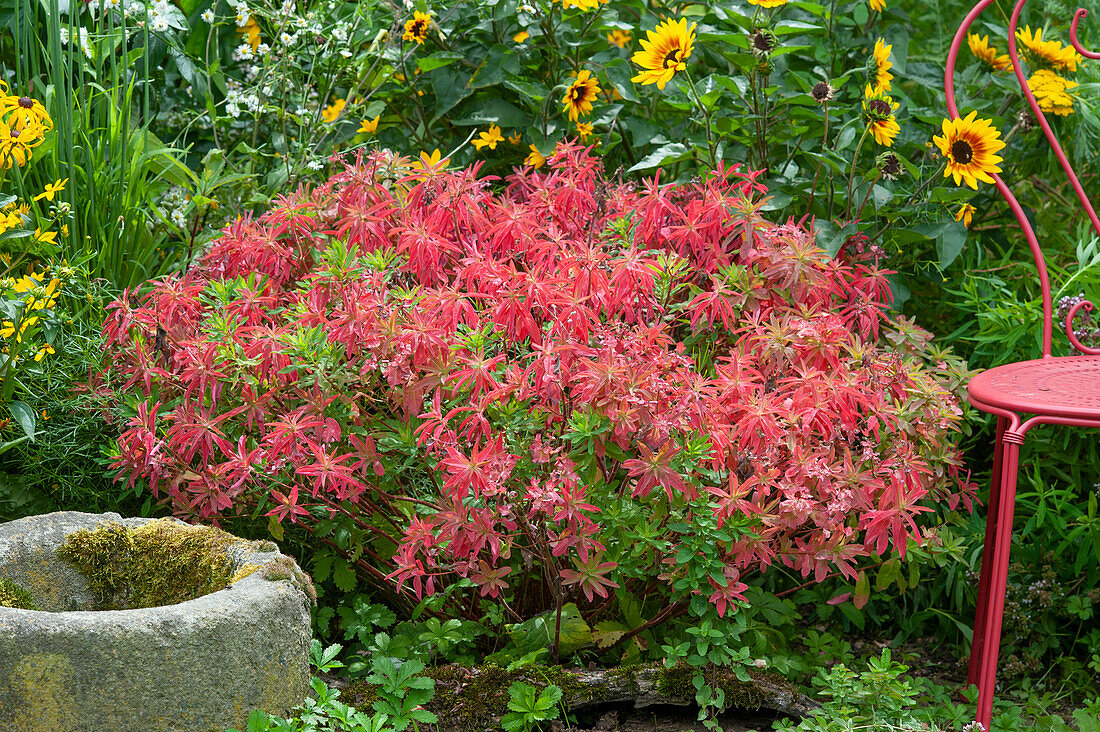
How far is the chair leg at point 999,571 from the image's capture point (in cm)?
178

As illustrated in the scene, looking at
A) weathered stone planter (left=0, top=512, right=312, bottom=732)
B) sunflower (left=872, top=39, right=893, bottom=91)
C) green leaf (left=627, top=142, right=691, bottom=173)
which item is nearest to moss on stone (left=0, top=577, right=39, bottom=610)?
weathered stone planter (left=0, top=512, right=312, bottom=732)

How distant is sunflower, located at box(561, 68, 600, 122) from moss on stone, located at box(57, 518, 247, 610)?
1.57 metres

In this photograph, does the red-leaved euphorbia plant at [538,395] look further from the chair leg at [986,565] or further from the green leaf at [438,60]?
the green leaf at [438,60]

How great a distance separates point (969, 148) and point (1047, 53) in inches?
28.9

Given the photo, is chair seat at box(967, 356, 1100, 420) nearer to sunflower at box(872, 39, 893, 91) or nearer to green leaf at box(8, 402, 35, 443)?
sunflower at box(872, 39, 893, 91)

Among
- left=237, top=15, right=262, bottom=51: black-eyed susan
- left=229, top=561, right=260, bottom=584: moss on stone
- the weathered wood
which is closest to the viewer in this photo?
left=229, top=561, right=260, bottom=584: moss on stone

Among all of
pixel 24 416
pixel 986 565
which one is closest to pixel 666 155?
pixel 986 565

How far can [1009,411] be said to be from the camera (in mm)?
1840

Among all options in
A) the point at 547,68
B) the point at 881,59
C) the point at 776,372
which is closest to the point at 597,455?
the point at 776,372

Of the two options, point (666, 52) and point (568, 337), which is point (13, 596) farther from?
point (666, 52)

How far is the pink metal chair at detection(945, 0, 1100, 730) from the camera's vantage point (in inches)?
69.8

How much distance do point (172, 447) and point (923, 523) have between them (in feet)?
5.95

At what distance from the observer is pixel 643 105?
3051 millimetres

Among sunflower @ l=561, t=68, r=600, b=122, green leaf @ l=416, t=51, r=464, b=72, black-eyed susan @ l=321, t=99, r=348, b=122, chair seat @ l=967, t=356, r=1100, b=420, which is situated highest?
green leaf @ l=416, t=51, r=464, b=72
